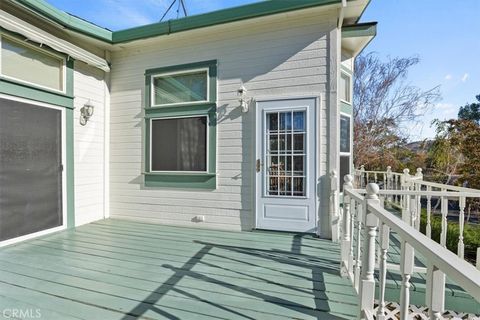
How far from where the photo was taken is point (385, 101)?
35.7ft

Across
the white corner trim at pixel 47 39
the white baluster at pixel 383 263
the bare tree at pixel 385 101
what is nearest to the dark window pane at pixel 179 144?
the white corner trim at pixel 47 39

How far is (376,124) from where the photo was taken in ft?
34.9

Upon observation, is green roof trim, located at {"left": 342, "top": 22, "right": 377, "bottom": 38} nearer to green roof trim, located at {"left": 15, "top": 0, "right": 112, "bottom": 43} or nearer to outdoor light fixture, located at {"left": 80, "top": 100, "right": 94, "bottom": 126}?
green roof trim, located at {"left": 15, "top": 0, "right": 112, "bottom": 43}

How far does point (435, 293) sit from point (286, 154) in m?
3.17

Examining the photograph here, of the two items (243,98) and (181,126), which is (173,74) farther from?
(243,98)

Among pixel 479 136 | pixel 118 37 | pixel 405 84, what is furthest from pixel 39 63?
pixel 405 84

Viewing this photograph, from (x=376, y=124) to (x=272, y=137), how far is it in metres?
8.18

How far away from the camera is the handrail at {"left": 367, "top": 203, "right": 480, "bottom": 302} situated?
28.6 inches

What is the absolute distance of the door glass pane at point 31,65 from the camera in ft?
11.5

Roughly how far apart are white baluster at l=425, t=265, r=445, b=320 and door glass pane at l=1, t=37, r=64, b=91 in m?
4.66

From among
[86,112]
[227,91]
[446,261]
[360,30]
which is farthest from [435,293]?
[86,112]

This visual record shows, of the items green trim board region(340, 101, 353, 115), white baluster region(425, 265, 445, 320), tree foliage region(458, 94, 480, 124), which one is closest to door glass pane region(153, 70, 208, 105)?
green trim board region(340, 101, 353, 115)

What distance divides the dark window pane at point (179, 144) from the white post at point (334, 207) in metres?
1.97

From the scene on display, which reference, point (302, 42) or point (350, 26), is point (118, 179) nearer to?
point (302, 42)
